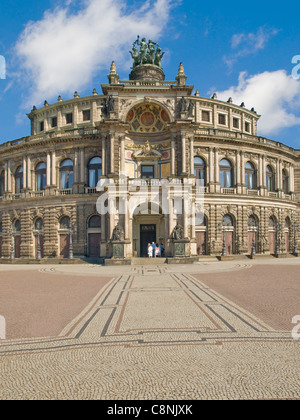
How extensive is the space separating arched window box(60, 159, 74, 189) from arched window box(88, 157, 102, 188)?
250 cm

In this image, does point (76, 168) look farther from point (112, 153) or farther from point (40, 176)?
point (112, 153)

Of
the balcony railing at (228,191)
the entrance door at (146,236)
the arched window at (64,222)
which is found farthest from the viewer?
the balcony railing at (228,191)

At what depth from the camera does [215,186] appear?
37844mm

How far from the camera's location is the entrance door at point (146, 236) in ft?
119

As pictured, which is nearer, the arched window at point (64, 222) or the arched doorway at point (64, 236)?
the arched doorway at point (64, 236)

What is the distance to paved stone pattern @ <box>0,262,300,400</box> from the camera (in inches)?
204

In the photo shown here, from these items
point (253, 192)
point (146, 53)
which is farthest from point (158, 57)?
point (253, 192)

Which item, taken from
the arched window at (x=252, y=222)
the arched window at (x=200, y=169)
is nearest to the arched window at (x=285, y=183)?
the arched window at (x=252, y=222)

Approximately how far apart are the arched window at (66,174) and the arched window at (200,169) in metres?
15.8

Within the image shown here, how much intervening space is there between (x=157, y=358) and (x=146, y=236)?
97.4 feet

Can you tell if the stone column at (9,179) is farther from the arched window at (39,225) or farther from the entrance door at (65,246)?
the entrance door at (65,246)

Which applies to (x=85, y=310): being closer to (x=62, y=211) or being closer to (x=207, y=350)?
(x=207, y=350)
